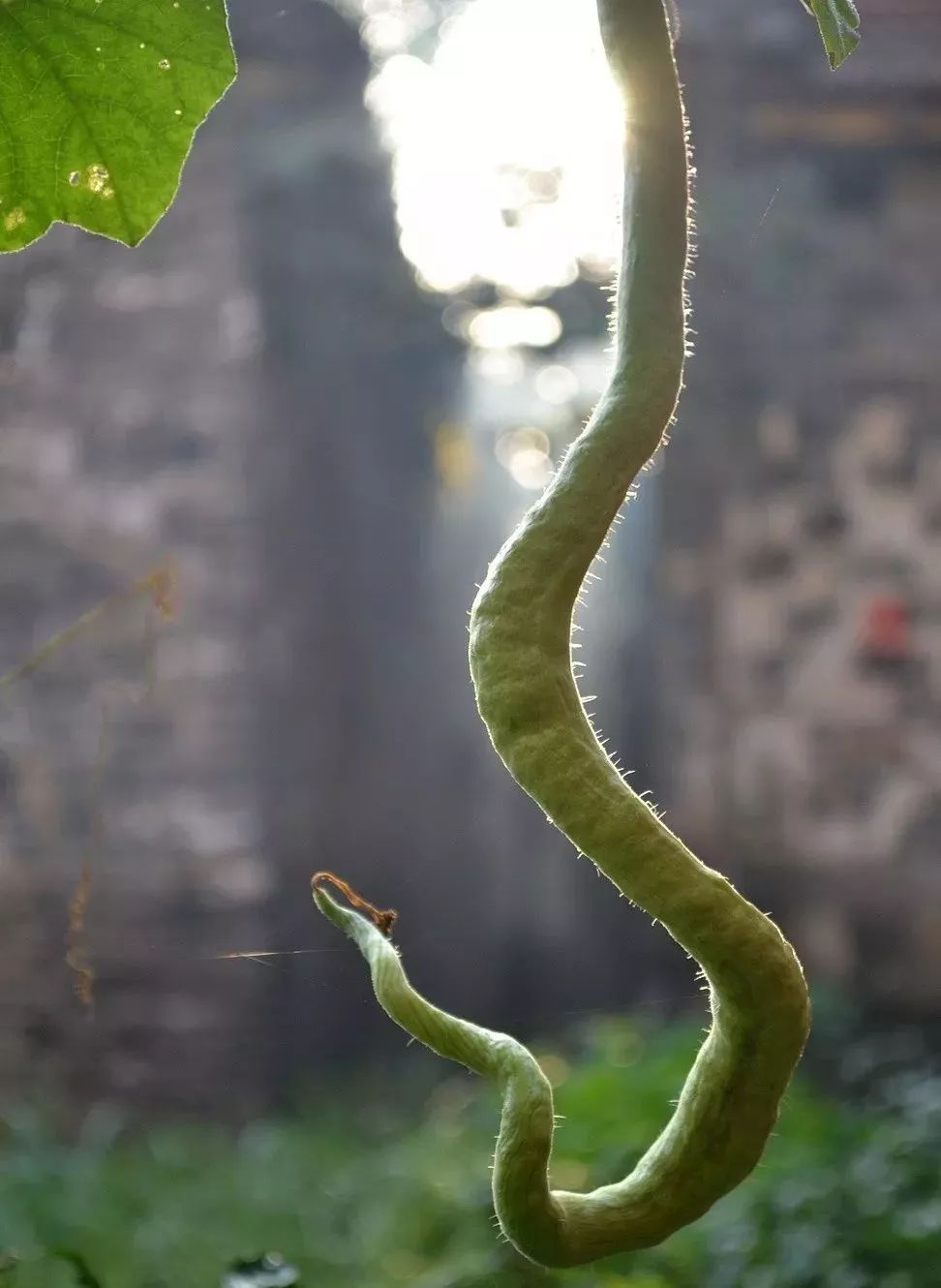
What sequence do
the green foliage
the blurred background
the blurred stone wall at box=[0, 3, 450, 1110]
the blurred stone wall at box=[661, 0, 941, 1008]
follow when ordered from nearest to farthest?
1. the green foliage
2. the blurred background
3. the blurred stone wall at box=[0, 3, 450, 1110]
4. the blurred stone wall at box=[661, 0, 941, 1008]

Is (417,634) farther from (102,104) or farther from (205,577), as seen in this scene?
(102,104)

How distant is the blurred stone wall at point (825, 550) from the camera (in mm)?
2639

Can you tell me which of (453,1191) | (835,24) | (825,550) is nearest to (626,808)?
(835,24)

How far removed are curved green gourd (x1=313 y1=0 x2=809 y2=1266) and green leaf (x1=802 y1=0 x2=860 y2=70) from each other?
0.13m

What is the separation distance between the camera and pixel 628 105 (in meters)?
0.43

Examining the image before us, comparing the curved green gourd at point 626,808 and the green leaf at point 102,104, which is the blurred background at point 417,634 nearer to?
the green leaf at point 102,104

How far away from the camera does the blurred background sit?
2059mm

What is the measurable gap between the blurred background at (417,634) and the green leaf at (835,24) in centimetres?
117

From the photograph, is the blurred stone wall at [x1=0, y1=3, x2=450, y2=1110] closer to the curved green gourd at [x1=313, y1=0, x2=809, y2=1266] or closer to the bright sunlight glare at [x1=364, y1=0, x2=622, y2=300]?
the bright sunlight glare at [x1=364, y1=0, x2=622, y2=300]

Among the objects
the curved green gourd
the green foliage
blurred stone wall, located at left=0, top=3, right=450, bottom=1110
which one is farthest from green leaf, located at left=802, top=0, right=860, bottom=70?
blurred stone wall, located at left=0, top=3, right=450, bottom=1110

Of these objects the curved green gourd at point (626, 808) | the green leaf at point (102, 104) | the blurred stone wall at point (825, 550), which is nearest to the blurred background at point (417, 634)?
the blurred stone wall at point (825, 550)

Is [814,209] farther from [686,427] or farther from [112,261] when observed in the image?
[112,261]

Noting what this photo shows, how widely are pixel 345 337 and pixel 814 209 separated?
988 millimetres

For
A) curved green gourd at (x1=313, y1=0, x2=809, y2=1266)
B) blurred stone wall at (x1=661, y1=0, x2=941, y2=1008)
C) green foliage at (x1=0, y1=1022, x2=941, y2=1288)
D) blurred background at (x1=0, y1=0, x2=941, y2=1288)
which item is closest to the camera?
curved green gourd at (x1=313, y1=0, x2=809, y2=1266)
